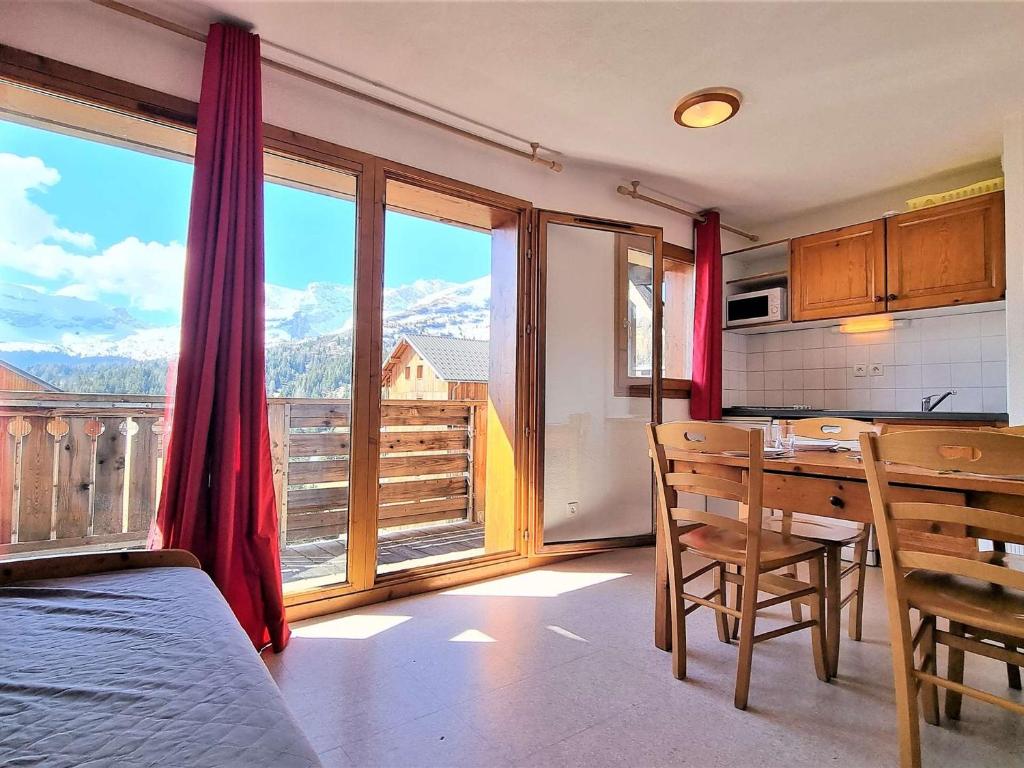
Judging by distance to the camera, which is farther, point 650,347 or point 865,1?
point 650,347

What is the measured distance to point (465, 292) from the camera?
4277mm

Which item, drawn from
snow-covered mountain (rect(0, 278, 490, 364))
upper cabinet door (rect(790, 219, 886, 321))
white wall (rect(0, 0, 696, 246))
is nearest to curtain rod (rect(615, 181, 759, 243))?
white wall (rect(0, 0, 696, 246))

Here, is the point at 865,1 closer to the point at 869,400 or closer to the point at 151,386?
the point at 869,400

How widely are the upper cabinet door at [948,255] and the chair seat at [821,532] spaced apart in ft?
6.28

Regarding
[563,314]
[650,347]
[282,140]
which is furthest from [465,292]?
[282,140]

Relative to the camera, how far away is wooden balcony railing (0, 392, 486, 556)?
7.70 feet

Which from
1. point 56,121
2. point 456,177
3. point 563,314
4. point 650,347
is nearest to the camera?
point 56,121

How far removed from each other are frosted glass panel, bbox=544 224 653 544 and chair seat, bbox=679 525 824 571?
1359 mm

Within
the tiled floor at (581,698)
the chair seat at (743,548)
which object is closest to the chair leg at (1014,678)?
the tiled floor at (581,698)

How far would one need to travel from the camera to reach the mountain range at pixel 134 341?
2.03m

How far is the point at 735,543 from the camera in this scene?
1.89 meters

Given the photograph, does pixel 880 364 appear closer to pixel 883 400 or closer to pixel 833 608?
pixel 883 400

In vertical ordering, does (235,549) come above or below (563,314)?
below

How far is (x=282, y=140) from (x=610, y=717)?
2637 millimetres
